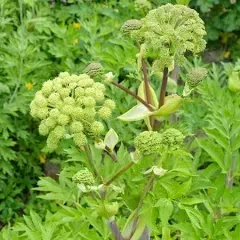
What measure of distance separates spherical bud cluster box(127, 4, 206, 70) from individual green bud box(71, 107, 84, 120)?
28 cm

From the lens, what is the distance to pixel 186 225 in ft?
6.80

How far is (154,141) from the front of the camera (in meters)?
1.68

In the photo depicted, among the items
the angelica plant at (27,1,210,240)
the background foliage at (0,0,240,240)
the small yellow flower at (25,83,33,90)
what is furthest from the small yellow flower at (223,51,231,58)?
the angelica plant at (27,1,210,240)

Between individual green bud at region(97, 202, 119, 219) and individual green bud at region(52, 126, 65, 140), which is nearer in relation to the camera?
individual green bud at region(52, 126, 65, 140)

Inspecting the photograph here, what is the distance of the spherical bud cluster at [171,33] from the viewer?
1.69 meters

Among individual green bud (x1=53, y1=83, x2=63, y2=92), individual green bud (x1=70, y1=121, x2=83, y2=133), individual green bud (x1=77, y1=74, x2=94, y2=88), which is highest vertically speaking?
individual green bud (x1=77, y1=74, x2=94, y2=88)

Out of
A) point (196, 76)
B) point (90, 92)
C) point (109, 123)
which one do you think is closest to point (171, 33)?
point (196, 76)

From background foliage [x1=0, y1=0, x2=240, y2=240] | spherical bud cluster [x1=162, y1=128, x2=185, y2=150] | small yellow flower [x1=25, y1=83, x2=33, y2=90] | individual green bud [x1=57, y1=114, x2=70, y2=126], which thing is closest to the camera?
individual green bud [x1=57, y1=114, x2=70, y2=126]

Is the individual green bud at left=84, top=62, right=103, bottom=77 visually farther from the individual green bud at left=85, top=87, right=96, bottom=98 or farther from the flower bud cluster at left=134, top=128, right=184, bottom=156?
the flower bud cluster at left=134, top=128, right=184, bottom=156

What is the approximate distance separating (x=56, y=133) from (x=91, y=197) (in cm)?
33

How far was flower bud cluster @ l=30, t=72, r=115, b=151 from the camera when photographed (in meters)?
1.64

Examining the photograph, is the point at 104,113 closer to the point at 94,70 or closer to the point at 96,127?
the point at 96,127

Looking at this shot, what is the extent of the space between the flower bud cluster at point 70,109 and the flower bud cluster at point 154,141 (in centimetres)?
12

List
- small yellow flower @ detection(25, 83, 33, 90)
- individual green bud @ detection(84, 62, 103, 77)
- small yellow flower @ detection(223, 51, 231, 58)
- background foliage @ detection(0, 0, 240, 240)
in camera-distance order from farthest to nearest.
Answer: small yellow flower @ detection(223, 51, 231, 58) → small yellow flower @ detection(25, 83, 33, 90) → background foliage @ detection(0, 0, 240, 240) → individual green bud @ detection(84, 62, 103, 77)
